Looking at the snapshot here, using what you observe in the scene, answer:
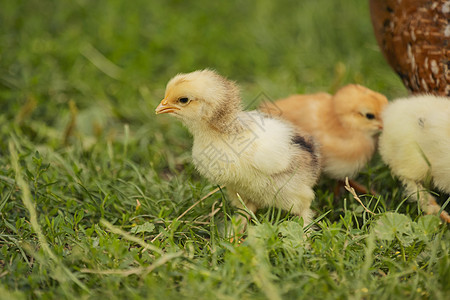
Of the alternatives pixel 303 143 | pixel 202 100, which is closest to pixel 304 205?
pixel 303 143

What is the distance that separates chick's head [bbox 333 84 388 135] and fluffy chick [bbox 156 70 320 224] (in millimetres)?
506

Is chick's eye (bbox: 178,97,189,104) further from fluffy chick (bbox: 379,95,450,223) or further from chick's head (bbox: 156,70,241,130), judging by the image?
fluffy chick (bbox: 379,95,450,223)

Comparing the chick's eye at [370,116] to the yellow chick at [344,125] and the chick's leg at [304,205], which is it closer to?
the yellow chick at [344,125]

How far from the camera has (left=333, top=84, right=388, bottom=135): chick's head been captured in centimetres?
273

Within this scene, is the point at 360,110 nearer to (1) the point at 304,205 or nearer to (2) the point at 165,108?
(1) the point at 304,205

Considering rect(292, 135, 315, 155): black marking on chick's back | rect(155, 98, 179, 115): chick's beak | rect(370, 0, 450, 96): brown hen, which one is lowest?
rect(292, 135, 315, 155): black marking on chick's back

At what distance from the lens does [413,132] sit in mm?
2471

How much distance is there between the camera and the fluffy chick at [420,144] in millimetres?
2344

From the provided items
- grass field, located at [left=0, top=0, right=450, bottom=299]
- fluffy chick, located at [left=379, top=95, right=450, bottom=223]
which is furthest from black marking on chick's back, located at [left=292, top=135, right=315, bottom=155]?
fluffy chick, located at [left=379, top=95, right=450, bottom=223]

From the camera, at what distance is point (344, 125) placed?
2775 mm

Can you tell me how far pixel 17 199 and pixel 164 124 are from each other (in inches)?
49.0

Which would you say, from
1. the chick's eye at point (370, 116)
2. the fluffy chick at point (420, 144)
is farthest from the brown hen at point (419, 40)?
the chick's eye at point (370, 116)

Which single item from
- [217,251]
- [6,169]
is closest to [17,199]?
[6,169]

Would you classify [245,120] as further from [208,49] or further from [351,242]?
[208,49]
